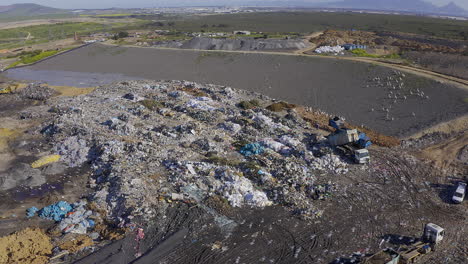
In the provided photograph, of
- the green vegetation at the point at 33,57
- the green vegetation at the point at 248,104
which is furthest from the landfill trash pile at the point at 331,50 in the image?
Answer: the green vegetation at the point at 33,57

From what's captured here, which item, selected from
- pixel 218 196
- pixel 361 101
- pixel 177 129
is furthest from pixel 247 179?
pixel 361 101

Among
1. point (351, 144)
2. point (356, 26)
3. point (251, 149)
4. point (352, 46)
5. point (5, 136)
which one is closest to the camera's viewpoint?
point (351, 144)

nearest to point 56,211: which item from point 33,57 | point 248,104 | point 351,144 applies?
point 351,144

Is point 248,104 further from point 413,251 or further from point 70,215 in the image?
point 413,251

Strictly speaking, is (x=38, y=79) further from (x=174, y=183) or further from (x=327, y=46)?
(x=327, y=46)

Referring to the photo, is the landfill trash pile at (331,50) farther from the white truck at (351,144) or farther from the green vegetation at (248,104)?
the white truck at (351,144)
